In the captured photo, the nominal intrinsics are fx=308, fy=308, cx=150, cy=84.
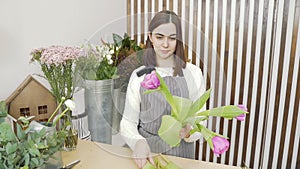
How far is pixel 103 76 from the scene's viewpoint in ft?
3.75

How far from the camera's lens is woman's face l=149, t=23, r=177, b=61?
0.95 m

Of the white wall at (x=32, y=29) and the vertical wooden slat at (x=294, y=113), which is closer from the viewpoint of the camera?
the white wall at (x=32, y=29)

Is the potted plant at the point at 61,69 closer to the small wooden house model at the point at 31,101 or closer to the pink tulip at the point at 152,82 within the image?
the small wooden house model at the point at 31,101

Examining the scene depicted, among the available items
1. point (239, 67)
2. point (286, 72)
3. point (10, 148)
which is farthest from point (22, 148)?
point (286, 72)

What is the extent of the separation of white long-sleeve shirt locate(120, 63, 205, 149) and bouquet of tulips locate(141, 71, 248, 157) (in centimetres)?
5

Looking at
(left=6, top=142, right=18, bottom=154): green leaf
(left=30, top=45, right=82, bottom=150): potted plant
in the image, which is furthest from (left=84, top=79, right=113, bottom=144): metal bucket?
(left=6, top=142, right=18, bottom=154): green leaf

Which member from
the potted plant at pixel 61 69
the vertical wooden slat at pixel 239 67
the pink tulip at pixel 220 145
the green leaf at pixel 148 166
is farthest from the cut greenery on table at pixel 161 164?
the vertical wooden slat at pixel 239 67

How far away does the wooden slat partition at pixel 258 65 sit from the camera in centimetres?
208

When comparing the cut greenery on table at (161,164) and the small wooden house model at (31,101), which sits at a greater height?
the small wooden house model at (31,101)

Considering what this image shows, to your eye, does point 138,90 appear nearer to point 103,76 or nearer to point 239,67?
point 103,76

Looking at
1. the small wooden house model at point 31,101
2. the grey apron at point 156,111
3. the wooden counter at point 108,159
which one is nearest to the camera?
the grey apron at point 156,111

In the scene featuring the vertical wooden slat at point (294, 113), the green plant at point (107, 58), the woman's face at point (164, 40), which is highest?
the woman's face at point (164, 40)

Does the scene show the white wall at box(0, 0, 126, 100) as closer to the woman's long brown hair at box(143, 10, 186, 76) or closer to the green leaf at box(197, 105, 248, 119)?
the woman's long brown hair at box(143, 10, 186, 76)

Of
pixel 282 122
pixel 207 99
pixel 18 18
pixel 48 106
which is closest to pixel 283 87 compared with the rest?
pixel 282 122
